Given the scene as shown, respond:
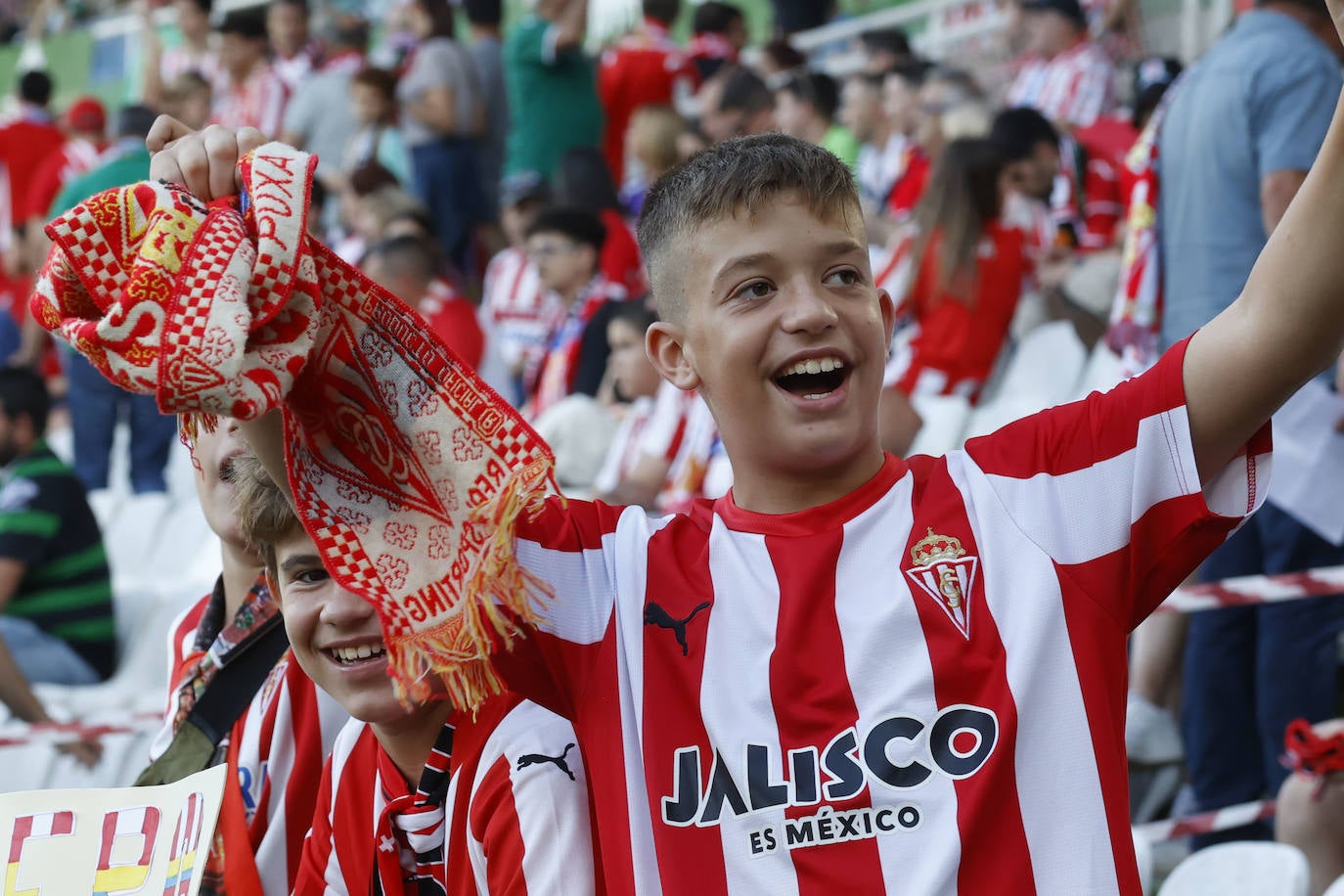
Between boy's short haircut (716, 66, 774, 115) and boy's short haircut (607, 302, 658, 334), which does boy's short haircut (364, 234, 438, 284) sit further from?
boy's short haircut (716, 66, 774, 115)

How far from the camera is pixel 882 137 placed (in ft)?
27.3

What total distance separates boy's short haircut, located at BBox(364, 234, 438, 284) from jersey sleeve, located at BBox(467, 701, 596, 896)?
539 centimetres

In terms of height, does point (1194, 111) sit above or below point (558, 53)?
below

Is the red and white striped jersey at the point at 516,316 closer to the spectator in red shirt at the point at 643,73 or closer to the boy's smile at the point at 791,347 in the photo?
the spectator in red shirt at the point at 643,73

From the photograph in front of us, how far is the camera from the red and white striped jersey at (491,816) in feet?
6.16

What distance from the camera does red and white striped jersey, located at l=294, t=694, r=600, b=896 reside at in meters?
1.88

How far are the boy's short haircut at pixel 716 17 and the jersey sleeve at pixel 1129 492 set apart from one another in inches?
334

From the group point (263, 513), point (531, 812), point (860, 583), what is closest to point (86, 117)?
point (263, 513)

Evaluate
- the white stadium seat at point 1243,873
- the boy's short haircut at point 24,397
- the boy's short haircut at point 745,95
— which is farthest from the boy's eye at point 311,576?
the boy's short haircut at point 745,95

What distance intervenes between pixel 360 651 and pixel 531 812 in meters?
0.39

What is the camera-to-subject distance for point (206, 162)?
1.77m

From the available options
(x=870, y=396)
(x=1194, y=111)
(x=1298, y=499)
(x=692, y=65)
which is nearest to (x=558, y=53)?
(x=692, y=65)

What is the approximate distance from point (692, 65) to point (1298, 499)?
6490 millimetres

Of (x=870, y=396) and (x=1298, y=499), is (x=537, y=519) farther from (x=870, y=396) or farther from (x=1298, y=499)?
(x=1298, y=499)
